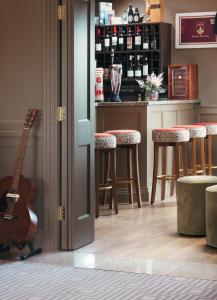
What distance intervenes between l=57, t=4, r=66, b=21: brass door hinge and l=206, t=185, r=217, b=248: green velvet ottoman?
5.74 feet

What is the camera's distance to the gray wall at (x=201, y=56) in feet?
31.8

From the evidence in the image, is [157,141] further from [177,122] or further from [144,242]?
[144,242]

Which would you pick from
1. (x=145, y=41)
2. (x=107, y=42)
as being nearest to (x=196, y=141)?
(x=145, y=41)

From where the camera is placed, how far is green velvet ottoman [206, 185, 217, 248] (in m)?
5.64

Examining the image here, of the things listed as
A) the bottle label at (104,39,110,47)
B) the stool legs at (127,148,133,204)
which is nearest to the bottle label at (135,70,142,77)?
the bottle label at (104,39,110,47)

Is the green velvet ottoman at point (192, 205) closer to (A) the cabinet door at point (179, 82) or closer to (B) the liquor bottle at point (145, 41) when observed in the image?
(A) the cabinet door at point (179, 82)

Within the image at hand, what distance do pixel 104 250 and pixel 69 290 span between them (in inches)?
46.5

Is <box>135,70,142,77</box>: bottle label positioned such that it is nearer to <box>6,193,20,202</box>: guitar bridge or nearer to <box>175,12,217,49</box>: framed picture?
<box>175,12,217,49</box>: framed picture

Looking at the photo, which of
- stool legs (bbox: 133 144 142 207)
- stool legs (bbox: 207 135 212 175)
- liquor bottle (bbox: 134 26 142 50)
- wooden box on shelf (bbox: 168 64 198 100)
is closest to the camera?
stool legs (bbox: 133 144 142 207)

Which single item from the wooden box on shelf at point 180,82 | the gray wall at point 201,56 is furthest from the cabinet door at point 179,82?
the gray wall at point 201,56

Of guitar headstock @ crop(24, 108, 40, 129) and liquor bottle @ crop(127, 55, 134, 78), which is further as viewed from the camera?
liquor bottle @ crop(127, 55, 134, 78)

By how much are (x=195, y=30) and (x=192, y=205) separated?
4.18m

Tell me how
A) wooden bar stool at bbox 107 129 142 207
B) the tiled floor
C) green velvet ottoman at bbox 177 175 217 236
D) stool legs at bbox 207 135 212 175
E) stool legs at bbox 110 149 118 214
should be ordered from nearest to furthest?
the tiled floor < green velvet ottoman at bbox 177 175 217 236 < stool legs at bbox 110 149 118 214 < wooden bar stool at bbox 107 129 142 207 < stool legs at bbox 207 135 212 175

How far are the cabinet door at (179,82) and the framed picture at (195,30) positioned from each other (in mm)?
502
